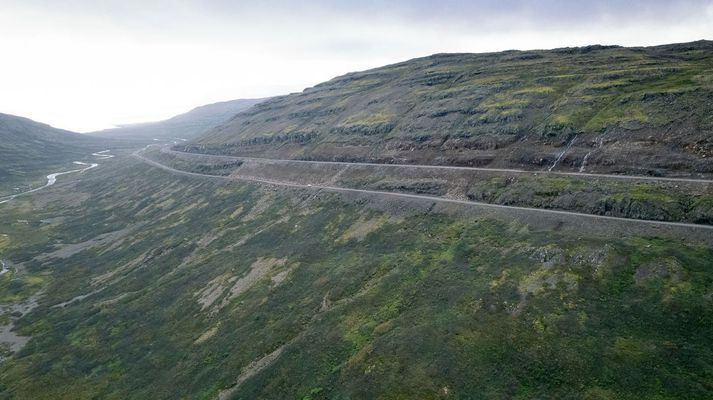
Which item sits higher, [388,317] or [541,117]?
[541,117]

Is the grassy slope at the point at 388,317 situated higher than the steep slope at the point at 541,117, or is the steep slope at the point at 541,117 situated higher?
the steep slope at the point at 541,117

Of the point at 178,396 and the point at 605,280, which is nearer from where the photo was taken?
the point at 605,280

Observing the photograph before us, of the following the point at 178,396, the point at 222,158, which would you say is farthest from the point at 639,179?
the point at 222,158

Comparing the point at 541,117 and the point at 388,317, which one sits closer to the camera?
the point at 388,317

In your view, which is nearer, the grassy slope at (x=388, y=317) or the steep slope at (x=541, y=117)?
the grassy slope at (x=388, y=317)

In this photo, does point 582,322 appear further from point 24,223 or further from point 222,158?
point 24,223
